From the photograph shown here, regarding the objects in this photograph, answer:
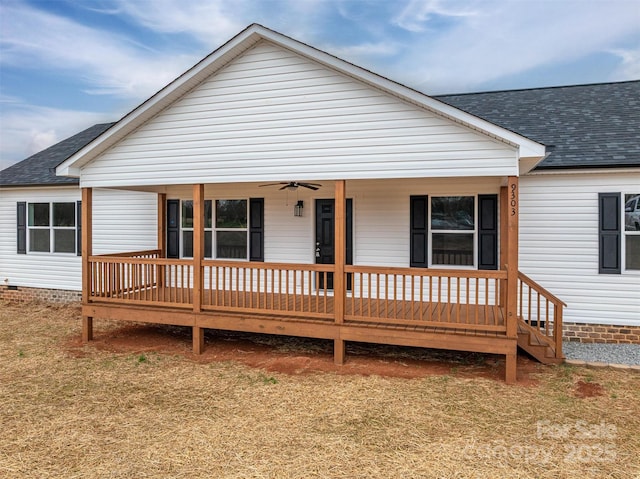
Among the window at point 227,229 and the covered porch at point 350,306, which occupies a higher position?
the window at point 227,229

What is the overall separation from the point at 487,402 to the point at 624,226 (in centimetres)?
474

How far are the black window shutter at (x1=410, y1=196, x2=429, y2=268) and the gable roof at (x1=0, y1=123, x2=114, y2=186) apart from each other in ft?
27.9

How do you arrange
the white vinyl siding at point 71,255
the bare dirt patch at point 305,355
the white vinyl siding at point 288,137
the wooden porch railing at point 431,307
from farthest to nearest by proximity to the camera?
the white vinyl siding at point 71,255 < the bare dirt patch at point 305,355 < the white vinyl siding at point 288,137 < the wooden porch railing at point 431,307

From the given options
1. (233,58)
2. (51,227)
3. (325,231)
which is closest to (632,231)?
(325,231)

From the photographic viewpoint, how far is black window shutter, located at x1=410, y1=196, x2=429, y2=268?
330 inches

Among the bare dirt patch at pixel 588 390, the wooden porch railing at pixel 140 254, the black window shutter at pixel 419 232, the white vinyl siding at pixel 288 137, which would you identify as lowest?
the bare dirt patch at pixel 588 390

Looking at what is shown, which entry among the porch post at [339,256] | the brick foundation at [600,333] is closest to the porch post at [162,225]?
the porch post at [339,256]

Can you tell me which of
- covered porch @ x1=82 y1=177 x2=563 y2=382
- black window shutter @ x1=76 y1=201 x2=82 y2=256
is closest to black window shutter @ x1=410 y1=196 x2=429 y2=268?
covered porch @ x1=82 y1=177 x2=563 y2=382

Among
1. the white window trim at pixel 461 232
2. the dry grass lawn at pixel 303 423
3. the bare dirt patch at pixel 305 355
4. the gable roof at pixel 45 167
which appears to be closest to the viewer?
Result: the dry grass lawn at pixel 303 423

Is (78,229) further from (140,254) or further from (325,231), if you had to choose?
(325,231)

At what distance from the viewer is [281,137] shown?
6.85 m

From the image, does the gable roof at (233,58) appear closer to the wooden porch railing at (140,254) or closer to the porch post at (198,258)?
the porch post at (198,258)

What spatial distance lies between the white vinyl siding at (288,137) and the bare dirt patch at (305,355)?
3042mm

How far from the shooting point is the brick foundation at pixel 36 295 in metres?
11.6
